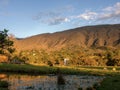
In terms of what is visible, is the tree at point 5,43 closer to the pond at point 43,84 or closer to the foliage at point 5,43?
the foliage at point 5,43

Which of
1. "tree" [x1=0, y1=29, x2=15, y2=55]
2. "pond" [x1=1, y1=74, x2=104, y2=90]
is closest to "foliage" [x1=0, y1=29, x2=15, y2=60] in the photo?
"tree" [x1=0, y1=29, x2=15, y2=55]

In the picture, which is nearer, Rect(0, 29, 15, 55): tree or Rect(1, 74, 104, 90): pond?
Rect(1, 74, 104, 90): pond

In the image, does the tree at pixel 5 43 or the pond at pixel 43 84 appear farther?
the tree at pixel 5 43

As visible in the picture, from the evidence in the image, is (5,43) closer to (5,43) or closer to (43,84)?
(5,43)

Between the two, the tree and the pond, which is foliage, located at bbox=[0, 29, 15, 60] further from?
the pond

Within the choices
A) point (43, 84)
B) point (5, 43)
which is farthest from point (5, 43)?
point (43, 84)

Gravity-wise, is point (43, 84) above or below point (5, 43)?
below

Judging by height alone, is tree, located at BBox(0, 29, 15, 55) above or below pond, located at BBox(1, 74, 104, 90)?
above

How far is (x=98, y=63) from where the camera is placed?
148 metres

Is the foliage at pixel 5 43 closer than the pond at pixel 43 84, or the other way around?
the pond at pixel 43 84

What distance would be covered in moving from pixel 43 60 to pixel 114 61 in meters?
37.7

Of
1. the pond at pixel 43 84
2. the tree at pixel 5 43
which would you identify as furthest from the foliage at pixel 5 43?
the pond at pixel 43 84

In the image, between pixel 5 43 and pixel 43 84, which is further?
pixel 5 43

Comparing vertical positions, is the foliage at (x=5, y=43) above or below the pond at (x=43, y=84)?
above
